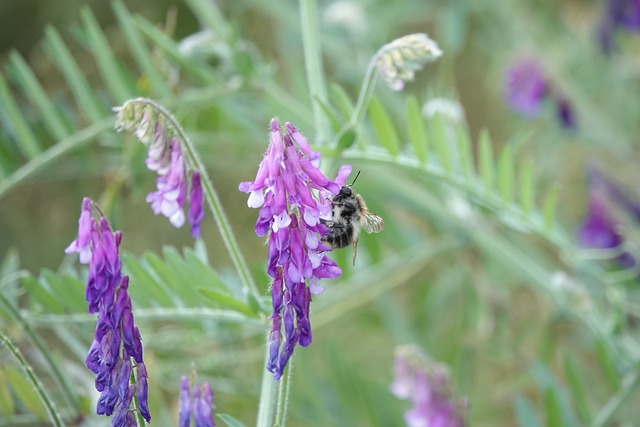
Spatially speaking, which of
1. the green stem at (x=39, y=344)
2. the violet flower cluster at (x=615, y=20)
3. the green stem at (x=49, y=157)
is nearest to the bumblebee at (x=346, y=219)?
the green stem at (x=39, y=344)

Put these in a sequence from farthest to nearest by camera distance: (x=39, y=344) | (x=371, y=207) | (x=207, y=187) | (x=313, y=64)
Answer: (x=371, y=207) → (x=313, y=64) → (x=39, y=344) → (x=207, y=187)

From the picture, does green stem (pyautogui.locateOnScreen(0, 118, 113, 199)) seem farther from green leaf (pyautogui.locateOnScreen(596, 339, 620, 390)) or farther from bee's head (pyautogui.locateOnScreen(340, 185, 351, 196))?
green leaf (pyautogui.locateOnScreen(596, 339, 620, 390))

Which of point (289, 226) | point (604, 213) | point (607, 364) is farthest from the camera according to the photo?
point (604, 213)

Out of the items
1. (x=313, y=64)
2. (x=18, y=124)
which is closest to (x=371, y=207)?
(x=313, y=64)

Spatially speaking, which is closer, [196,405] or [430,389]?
[196,405]

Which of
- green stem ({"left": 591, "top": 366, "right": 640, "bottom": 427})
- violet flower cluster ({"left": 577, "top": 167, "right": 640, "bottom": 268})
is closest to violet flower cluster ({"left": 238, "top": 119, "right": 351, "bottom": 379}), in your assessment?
green stem ({"left": 591, "top": 366, "right": 640, "bottom": 427})

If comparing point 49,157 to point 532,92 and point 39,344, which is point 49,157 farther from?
point 532,92
